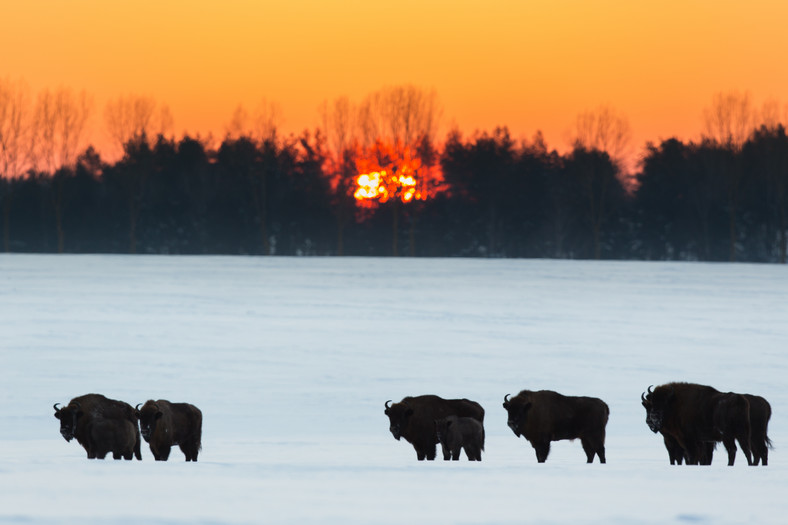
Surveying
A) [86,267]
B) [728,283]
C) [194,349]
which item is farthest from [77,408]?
[86,267]

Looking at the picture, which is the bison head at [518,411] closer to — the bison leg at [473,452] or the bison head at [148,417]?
the bison leg at [473,452]

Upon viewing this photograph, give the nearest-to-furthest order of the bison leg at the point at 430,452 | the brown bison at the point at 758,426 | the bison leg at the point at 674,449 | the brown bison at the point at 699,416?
1. the brown bison at the point at 699,416
2. the brown bison at the point at 758,426
3. the bison leg at the point at 674,449
4. the bison leg at the point at 430,452

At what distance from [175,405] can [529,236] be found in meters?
78.8

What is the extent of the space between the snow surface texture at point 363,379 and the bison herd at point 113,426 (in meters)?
0.30

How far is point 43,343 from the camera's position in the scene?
70.1 feet

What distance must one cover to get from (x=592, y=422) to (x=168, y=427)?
10.6ft

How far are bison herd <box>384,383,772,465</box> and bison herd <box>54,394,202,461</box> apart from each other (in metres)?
1.74

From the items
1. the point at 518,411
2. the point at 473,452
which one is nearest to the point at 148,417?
the point at 473,452

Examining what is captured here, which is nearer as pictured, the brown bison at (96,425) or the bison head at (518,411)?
the brown bison at (96,425)

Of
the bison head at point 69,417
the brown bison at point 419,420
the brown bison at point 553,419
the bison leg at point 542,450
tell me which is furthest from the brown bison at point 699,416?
the bison head at point 69,417

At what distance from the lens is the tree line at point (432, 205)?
84.6 m

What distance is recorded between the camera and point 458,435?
859cm

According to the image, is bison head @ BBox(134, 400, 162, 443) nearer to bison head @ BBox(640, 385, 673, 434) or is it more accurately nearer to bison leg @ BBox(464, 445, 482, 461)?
bison leg @ BBox(464, 445, 482, 461)

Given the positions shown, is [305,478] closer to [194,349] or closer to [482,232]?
[194,349]
